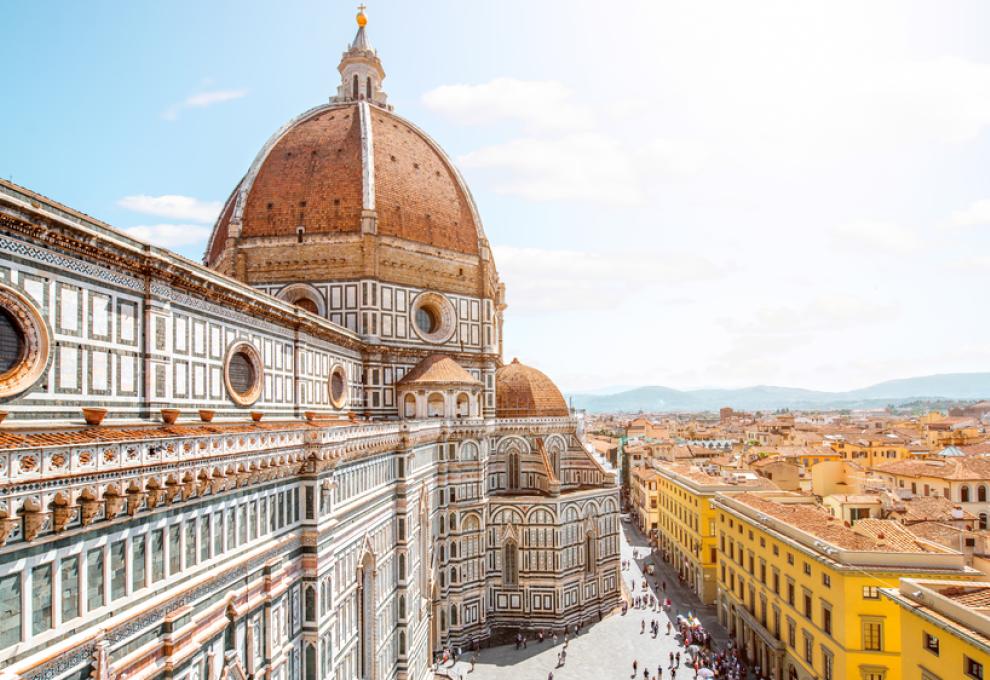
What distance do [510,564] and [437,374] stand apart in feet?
40.3

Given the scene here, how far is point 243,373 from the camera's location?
2356cm

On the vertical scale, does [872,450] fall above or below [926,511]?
below

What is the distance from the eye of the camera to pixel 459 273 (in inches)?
1695

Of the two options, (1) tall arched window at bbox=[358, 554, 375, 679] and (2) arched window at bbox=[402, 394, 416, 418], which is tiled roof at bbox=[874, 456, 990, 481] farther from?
(1) tall arched window at bbox=[358, 554, 375, 679]

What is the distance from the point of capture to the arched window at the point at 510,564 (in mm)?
41938

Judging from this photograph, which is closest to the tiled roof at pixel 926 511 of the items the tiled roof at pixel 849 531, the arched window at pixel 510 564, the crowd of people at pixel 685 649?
A: the tiled roof at pixel 849 531

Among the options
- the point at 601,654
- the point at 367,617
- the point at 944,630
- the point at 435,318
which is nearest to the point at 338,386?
the point at 435,318

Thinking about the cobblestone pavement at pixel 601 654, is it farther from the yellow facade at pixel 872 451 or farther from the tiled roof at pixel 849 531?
the yellow facade at pixel 872 451

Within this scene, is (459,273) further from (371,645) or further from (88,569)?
(88,569)

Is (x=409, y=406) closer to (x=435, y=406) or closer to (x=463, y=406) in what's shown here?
(x=435, y=406)

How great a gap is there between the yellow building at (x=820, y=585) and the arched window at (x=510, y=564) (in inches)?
479

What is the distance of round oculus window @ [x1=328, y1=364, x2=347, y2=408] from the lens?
108 feet

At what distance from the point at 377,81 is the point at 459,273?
15097mm

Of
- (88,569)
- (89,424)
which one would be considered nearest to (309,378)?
(89,424)
